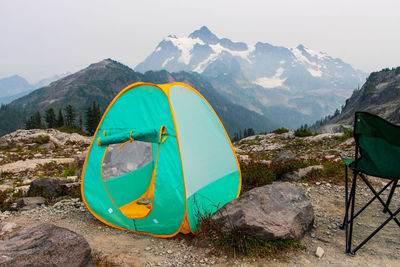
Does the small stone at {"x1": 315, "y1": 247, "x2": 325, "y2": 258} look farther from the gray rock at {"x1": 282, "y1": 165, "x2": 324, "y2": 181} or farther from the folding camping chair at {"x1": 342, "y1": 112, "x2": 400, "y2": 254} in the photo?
the gray rock at {"x1": 282, "y1": 165, "x2": 324, "y2": 181}

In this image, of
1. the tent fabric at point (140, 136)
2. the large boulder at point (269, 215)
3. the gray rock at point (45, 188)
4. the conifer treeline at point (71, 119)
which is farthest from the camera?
the conifer treeline at point (71, 119)

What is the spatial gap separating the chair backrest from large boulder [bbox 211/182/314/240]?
61.2 inches

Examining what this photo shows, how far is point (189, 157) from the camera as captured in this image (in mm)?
5750

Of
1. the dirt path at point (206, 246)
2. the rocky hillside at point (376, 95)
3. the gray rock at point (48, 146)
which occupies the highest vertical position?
the dirt path at point (206, 246)

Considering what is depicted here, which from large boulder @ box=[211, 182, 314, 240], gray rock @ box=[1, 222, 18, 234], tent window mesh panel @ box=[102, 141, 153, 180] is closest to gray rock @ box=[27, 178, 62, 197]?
gray rock @ box=[1, 222, 18, 234]

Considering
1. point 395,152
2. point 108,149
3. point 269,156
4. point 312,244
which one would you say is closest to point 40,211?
point 108,149

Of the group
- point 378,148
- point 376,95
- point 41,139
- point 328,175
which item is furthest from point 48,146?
point 376,95

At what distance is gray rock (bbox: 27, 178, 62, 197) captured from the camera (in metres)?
8.03

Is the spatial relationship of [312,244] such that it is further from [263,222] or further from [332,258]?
[263,222]

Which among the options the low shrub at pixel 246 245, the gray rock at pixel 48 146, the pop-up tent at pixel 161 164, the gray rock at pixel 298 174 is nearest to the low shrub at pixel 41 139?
the gray rock at pixel 48 146

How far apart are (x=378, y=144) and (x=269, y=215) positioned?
234 centimetres

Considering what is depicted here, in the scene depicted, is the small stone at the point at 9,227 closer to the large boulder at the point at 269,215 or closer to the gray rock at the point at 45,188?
the gray rock at the point at 45,188

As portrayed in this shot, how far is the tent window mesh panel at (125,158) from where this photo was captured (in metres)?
7.30

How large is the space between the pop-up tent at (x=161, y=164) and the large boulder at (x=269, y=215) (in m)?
Result: 0.69
